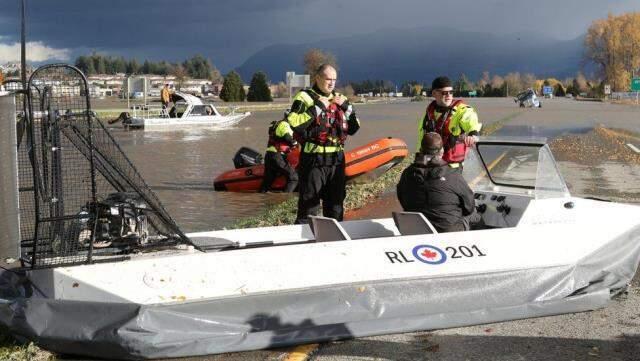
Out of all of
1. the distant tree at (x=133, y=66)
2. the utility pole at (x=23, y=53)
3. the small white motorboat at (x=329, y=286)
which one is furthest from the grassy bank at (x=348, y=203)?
the distant tree at (x=133, y=66)

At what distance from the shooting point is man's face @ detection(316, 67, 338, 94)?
266 inches

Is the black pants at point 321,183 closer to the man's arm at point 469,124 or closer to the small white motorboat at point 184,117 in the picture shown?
the man's arm at point 469,124

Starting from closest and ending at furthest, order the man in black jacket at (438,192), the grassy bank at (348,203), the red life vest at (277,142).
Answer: the man in black jacket at (438,192) < the grassy bank at (348,203) < the red life vest at (277,142)

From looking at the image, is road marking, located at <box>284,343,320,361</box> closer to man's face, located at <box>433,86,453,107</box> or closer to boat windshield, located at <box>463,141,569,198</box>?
boat windshield, located at <box>463,141,569,198</box>

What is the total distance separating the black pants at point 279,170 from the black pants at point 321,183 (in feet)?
17.5

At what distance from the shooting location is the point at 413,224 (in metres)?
6.02

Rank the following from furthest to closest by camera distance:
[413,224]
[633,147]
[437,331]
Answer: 1. [633,147]
2. [413,224]
3. [437,331]

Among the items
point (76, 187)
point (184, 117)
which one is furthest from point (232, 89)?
point (76, 187)

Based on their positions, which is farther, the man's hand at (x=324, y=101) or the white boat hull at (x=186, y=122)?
the white boat hull at (x=186, y=122)

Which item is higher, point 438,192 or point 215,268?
point 438,192

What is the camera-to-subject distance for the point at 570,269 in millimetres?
5746

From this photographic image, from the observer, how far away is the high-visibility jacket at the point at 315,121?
270 inches

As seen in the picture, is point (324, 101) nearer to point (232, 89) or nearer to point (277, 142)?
point (277, 142)

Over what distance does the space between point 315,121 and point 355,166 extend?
572 centimetres
